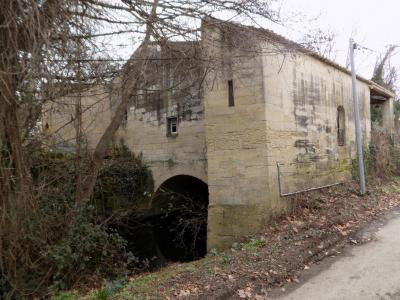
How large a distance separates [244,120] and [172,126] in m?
3.61

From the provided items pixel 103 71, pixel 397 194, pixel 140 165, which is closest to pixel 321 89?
pixel 397 194

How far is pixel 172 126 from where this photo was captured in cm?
1087

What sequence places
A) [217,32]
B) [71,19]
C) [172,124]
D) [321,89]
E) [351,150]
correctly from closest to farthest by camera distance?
[71,19] → [217,32] → [321,89] → [172,124] → [351,150]

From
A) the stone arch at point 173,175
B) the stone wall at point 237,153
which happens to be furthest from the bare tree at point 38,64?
the stone arch at point 173,175

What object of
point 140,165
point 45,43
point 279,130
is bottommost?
point 140,165

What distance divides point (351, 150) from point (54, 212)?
8944 millimetres

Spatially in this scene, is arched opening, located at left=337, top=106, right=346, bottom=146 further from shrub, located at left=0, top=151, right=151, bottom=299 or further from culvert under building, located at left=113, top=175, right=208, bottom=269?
shrub, located at left=0, top=151, right=151, bottom=299

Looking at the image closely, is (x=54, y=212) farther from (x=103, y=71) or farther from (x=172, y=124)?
(x=172, y=124)

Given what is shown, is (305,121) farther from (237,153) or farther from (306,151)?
(237,153)

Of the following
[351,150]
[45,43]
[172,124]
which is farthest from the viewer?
[351,150]

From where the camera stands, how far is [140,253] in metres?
10.9

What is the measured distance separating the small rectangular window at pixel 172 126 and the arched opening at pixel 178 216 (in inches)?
50.0

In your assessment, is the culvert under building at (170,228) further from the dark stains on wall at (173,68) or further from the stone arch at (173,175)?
the dark stains on wall at (173,68)

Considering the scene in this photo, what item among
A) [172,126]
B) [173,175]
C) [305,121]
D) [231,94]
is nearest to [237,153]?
[231,94]
